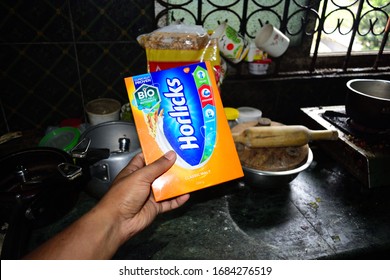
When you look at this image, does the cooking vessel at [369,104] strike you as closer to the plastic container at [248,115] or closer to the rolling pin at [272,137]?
the rolling pin at [272,137]

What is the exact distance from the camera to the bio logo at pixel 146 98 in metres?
0.80

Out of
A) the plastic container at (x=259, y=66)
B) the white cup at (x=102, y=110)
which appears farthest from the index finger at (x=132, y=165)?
the plastic container at (x=259, y=66)

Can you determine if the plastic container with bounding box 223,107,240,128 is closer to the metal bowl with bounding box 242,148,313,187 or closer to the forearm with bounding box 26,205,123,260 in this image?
the metal bowl with bounding box 242,148,313,187

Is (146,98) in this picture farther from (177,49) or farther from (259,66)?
(259,66)

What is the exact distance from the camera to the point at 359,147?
3.72 feet

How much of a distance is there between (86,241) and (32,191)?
0.84ft

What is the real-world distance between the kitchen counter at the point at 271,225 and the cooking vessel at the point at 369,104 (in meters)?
0.30

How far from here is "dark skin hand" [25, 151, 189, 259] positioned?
694 mm

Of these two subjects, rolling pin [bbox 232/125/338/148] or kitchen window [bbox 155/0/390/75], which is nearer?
rolling pin [bbox 232/125/338/148]

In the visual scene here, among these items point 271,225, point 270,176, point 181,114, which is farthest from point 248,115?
point 181,114

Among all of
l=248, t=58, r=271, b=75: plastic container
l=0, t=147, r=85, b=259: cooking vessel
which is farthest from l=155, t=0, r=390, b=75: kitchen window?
l=0, t=147, r=85, b=259: cooking vessel

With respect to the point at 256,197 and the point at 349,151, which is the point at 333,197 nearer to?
the point at 349,151

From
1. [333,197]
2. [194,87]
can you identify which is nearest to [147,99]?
[194,87]

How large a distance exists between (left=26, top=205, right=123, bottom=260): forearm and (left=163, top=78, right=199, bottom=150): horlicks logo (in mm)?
305
